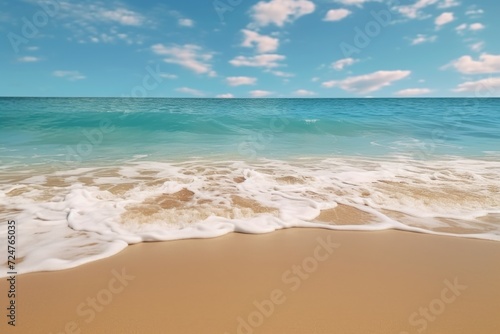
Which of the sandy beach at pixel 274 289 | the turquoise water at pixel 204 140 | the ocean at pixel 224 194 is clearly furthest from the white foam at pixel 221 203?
the turquoise water at pixel 204 140

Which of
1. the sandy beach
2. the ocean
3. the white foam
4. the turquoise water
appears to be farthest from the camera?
the turquoise water

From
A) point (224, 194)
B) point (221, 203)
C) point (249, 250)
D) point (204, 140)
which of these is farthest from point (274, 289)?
point (204, 140)

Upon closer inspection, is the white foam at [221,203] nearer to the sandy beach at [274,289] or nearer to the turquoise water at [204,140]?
the sandy beach at [274,289]

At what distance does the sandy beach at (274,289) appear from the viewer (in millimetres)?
1784

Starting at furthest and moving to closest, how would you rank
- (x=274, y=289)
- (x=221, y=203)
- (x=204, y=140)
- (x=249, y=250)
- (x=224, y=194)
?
(x=204, y=140) → (x=224, y=194) → (x=221, y=203) → (x=249, y=250) → (x=274, y=289)

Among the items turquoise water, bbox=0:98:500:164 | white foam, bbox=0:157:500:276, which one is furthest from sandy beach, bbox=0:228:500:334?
turquoise water, bbox=0:98:500:164

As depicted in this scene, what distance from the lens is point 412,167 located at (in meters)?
6.63

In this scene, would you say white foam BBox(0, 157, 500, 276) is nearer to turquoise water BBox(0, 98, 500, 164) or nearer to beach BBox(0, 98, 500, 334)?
beach BBox(0, 98, 500, 334)

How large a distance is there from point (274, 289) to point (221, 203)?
2067mm

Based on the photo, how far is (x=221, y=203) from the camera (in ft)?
13.3

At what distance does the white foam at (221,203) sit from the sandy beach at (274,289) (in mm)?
346

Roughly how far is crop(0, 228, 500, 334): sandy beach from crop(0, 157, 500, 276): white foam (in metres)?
0.35

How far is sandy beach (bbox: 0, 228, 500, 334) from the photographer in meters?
1.78

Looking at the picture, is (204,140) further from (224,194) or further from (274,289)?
(274,289)
